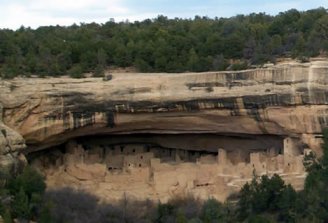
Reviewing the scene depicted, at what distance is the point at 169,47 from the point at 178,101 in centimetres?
192

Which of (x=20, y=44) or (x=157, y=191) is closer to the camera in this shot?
(x=157, y=191)

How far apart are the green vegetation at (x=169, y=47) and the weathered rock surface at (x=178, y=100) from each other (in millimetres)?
565

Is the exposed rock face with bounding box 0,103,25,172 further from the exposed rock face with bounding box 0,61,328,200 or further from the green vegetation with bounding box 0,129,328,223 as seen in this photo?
the green vegetation with bounding box 0,129,328,223

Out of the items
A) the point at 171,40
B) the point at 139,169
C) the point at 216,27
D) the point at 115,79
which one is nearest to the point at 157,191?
the point at 139,169

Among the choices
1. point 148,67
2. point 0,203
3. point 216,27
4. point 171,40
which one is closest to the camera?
point 0,203

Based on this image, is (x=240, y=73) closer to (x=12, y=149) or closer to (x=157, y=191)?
(x=157, y=191)

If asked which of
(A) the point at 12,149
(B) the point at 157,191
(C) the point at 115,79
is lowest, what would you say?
(B) the point at 157,191

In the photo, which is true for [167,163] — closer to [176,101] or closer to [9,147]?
[176,101]

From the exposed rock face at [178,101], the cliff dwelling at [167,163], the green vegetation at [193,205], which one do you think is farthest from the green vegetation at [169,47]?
the green vegetation at [193,205]

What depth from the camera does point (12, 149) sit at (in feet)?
53.3

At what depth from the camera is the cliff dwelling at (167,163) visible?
688 inches

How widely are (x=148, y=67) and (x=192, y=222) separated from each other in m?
4.47

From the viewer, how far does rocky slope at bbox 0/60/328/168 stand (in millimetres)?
16828

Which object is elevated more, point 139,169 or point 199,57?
point 199,57
